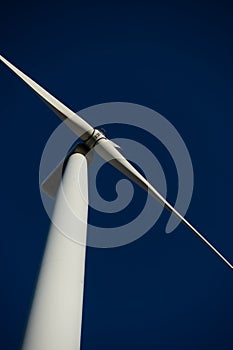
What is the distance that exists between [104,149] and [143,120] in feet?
27.5

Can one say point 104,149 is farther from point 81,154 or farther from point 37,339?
point 37,339

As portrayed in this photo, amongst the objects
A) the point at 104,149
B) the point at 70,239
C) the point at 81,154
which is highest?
the point at 104,149

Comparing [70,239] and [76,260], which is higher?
[70,239]

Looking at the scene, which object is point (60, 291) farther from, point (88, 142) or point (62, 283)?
point (88, 142)

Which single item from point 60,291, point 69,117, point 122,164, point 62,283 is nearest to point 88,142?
point 69,117

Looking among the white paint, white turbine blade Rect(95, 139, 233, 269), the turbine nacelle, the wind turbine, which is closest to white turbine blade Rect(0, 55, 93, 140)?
the turbine nacelle

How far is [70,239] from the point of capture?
22.2ft

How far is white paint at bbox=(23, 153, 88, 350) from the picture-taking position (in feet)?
17.5

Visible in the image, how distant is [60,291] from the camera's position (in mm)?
5871

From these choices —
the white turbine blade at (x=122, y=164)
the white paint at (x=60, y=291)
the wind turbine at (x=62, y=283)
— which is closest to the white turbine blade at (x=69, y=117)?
the white turbine blade at (x=122, y=164)

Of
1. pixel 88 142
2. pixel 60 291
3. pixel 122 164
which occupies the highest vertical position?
pixel 88 142

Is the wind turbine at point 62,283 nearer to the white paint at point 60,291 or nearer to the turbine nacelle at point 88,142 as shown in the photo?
the white paint at point 60,291

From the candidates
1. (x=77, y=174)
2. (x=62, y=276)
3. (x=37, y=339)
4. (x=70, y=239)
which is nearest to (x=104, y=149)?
(x=77, y=174)

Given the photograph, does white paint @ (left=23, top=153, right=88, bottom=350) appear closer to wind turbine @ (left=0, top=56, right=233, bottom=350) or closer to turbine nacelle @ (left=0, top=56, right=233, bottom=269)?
wind turbine @ (left=0, top=56, right=233, bottom=350)
